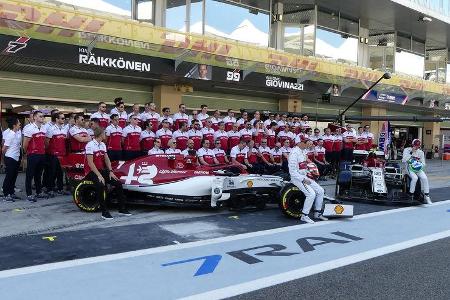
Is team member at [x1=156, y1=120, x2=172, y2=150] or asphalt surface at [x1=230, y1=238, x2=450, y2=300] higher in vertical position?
team member at [x1=156, y1=120, x2=172, y2=150]

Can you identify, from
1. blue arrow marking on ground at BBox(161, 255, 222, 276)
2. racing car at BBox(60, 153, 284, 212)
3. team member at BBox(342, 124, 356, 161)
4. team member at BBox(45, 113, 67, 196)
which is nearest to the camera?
blue arrow marking on ground at BBox(161, 255, 222, 276)

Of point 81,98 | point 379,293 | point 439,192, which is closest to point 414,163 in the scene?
point 439,192

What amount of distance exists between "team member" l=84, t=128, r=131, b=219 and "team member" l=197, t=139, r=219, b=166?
3246 millimetres

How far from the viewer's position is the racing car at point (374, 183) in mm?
11398

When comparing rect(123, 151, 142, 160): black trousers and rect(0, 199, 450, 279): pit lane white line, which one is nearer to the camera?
rect(0, 199, 450, 279): pit lane white line

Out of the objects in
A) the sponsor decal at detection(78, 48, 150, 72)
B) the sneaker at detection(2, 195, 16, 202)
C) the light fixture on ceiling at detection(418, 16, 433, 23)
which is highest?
the light fixture on ceiling at detection(418, 16, 433, 23)

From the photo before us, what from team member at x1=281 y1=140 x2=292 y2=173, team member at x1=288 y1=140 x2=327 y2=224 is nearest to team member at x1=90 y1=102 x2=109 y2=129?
team member at x1=288 y1=140 x2=327 y2=224

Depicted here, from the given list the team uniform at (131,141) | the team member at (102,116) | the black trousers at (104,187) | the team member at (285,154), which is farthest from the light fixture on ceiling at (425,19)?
the black trousers at (104,187)

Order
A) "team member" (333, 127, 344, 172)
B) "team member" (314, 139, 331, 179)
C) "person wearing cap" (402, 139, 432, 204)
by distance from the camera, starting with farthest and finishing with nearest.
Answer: "team member" (333, 127, 344, 172)
"team member" (314, 139, 331, 179)
"person wearing cap" (402, 139, 432, 204)

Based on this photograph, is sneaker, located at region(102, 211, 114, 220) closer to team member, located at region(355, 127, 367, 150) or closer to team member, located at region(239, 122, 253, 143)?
team member, located at region(239, 122, 253, 143)

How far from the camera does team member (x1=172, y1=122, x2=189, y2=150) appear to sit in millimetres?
11906

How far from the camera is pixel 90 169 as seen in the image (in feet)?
28.2

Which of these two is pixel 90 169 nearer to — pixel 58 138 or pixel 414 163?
pixel 58 138

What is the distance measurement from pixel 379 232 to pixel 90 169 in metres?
5.40
